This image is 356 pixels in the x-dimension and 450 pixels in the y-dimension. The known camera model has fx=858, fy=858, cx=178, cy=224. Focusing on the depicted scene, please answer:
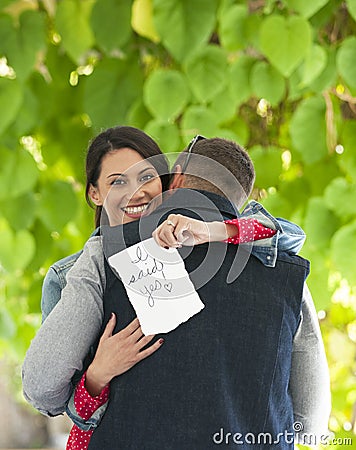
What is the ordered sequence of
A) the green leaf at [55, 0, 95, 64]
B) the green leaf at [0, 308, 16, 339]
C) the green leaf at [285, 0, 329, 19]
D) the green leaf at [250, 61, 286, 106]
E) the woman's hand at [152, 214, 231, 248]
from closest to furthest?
1. the woman's hand at [152, 214, 231, 248]
2. the green leaf at [285, 0, 329, 19]
3. the green leaf at [250, 61, 286, 106]
4. the green leaf at [55, 0, 95, 64]
5. the green leaf at [0, 308, 16, 339]

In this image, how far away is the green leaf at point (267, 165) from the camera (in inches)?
47.4

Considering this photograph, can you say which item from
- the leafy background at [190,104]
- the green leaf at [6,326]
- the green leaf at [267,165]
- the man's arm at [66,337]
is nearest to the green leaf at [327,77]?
the leafy background at [190,104]

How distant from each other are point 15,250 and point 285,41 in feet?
1.66

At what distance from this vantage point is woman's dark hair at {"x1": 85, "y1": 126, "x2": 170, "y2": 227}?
581mm

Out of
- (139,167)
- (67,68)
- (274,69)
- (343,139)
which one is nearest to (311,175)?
(343,139)

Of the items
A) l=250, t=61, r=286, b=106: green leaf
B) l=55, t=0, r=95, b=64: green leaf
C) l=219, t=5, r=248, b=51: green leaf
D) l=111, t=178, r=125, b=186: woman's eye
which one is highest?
l=55, t=0, r=95, b=64: green leaf

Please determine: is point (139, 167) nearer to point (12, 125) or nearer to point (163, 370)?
point (163, 370)

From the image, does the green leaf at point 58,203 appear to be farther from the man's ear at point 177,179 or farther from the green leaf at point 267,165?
the man's ear at point 177,179

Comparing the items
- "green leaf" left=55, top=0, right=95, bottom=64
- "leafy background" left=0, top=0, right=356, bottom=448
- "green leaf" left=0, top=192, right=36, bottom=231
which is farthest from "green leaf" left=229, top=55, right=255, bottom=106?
"green leaf" left=0, top=192, right=36, bottom=231

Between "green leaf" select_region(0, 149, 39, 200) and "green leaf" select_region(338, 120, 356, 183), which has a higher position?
"green leaf" select_region(0, 149, 39, 200)

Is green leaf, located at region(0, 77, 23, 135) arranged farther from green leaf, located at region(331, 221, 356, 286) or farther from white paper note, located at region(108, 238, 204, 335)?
white paper note, located at region(108, 238, 204, 335)

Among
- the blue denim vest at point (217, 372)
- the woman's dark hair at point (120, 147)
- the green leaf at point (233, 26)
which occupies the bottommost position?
the blue denim vest at point (217, 372)

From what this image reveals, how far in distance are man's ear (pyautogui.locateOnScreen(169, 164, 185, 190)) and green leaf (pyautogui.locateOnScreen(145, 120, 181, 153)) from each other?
570 mm

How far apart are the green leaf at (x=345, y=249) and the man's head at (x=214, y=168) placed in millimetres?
572
